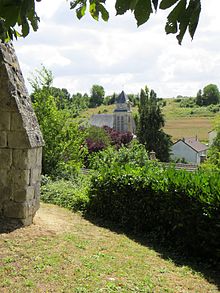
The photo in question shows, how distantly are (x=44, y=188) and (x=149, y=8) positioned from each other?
31.9 ft

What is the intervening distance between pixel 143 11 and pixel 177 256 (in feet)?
20.1

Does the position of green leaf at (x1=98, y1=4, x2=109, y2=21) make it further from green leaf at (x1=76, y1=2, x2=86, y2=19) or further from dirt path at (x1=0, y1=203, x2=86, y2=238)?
dirt path at (x1=0, y1=203, x2=86, y2=238)

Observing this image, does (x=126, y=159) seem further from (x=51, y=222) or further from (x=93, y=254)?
(x=93, y=254)

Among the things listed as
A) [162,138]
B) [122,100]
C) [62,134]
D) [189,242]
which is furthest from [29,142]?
[122,100]

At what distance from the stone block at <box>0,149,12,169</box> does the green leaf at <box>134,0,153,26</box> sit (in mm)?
5618

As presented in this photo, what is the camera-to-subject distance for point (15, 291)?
15.9 ft

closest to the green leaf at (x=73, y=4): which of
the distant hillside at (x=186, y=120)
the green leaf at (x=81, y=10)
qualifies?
the green leaf at (x=81, y=10)

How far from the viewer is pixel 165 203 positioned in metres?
7.93

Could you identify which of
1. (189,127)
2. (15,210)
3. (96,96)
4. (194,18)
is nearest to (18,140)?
(15,210)

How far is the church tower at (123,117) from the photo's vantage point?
55375 mm

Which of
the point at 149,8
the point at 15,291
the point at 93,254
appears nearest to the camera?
the point at 149,8

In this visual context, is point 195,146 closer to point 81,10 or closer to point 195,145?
point 195,145

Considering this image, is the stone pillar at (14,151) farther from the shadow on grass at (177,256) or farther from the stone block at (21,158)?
the shadow on grass at (177,256)

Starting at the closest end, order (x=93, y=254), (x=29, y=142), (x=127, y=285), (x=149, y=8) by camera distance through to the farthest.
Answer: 1. (x=149, y=8)
2. (x=127, y=285)
3. (x=93, y=254)
4. (x=29, y=142)
